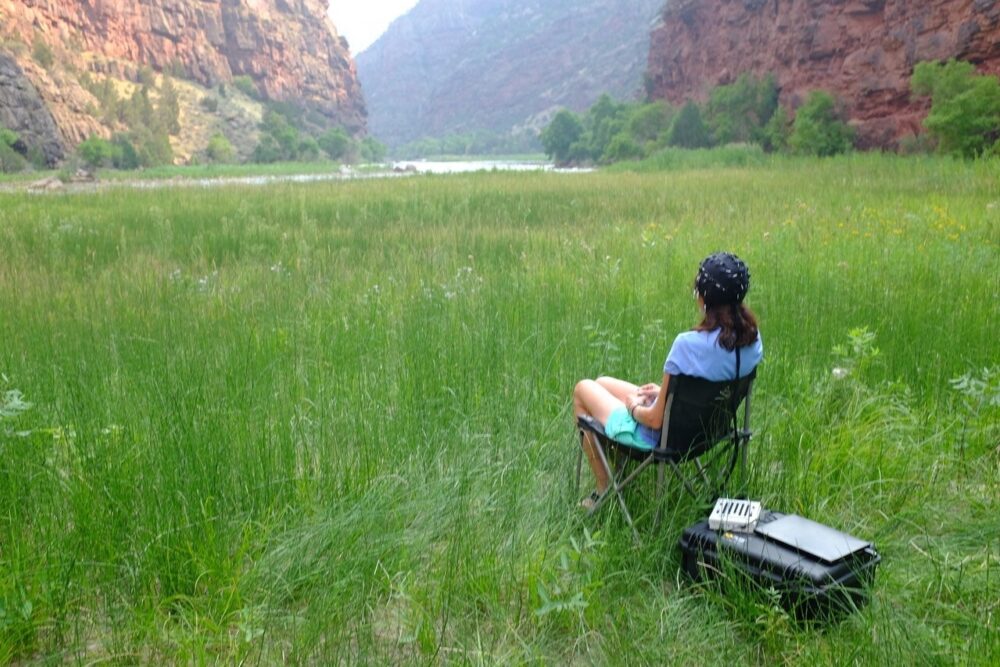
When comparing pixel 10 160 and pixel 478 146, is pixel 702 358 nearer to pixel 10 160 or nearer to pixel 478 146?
pixel 10 160

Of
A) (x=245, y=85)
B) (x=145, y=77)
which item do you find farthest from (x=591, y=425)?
(x=245, y=85)

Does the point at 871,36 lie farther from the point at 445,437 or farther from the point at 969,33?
the point at 445,437

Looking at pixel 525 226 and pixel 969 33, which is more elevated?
pixel 969 33

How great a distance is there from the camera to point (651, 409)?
10.5ft

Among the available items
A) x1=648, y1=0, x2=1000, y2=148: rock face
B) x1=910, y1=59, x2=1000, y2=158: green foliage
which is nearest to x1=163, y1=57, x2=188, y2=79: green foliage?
x1=648, y1=0, x2=1000, y2=148: rock face

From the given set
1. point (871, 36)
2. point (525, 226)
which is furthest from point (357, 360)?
point (871, 36)

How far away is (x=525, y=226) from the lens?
12078mm

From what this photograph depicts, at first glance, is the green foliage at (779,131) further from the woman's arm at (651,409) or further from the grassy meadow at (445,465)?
the woman's arm at (651,409)

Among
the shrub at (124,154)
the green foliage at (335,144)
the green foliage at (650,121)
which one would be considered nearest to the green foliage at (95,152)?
the shrub at (124,154)

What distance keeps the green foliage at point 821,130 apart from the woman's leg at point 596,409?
31.2 meters

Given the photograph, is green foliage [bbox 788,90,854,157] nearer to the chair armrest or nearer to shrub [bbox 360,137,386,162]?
the chair armrest

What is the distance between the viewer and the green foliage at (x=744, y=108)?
4388cm

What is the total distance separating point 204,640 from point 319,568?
49cm

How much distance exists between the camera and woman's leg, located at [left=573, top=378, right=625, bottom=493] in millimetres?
3443
